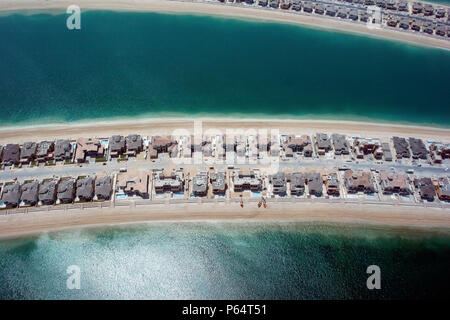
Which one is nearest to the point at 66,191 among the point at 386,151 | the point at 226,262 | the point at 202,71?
the point at 226,262

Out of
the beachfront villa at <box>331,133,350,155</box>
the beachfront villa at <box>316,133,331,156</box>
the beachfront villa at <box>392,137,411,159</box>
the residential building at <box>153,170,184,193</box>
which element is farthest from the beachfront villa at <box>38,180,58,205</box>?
the beachfront villa at <box>392,137,411,159</box>

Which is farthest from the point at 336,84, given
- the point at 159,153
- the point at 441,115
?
the point at 159,153

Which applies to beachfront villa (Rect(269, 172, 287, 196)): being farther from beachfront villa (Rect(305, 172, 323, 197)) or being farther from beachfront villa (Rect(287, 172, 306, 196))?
beachfront villa (Rect(305, 172, 323, 197))

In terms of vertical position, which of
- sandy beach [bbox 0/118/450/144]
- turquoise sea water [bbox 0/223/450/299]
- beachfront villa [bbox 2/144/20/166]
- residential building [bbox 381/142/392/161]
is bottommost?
turquoise sea water [bbox 0/223/450/299]

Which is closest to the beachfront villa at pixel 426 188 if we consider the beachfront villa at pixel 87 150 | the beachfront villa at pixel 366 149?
the beachfront villa at pixel 366 149

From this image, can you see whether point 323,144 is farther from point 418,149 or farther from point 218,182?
point 218,182

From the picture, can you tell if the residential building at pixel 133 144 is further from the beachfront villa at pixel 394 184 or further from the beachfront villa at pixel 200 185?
the beachfront villa at pixel 394 184
